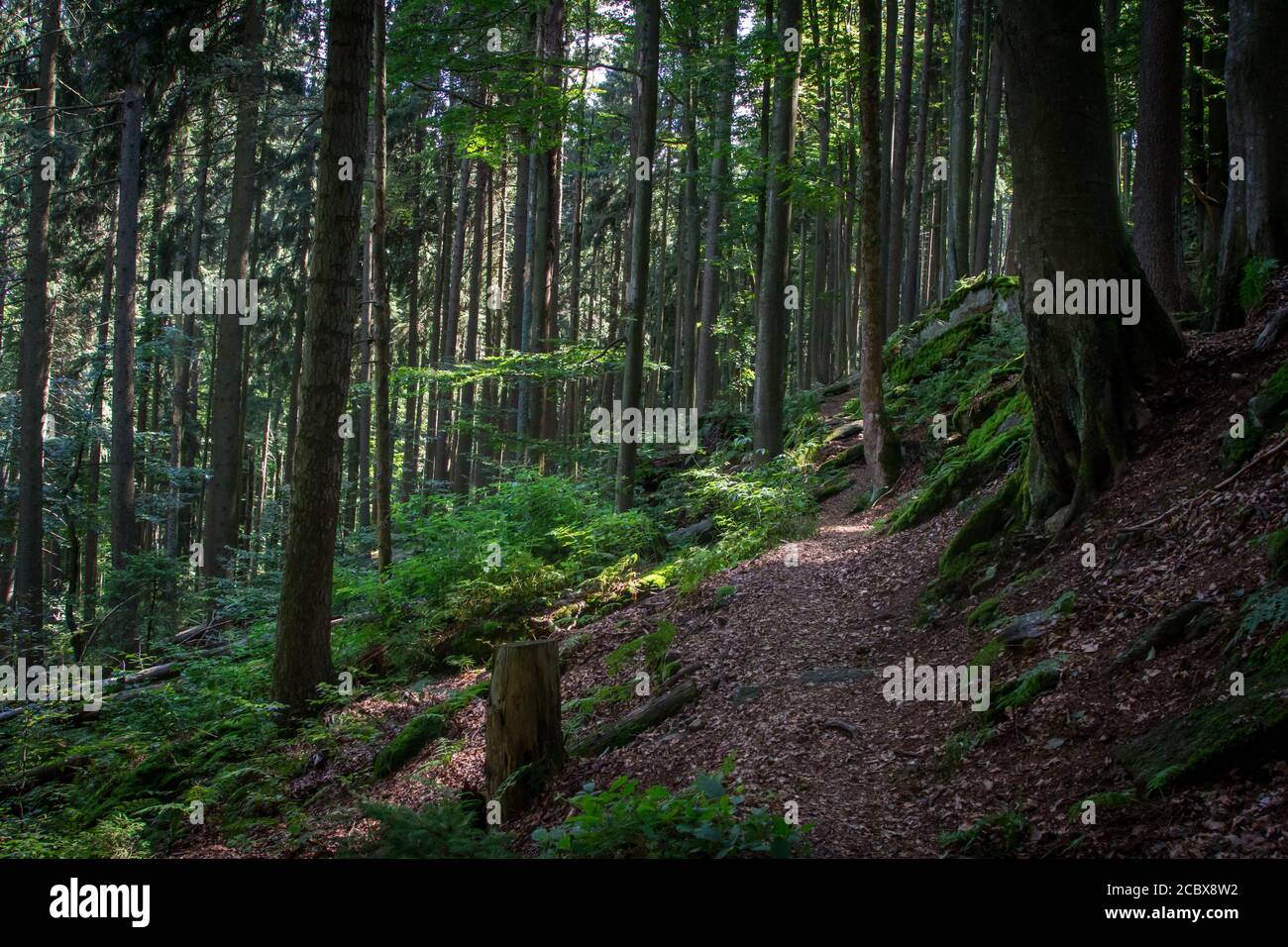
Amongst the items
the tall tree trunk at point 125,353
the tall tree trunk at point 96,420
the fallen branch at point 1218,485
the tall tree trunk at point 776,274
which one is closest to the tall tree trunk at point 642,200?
the tall tree trunk at point 776,274

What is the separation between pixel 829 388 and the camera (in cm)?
2267

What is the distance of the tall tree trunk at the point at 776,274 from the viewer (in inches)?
551

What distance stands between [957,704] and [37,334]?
18233 millimetres

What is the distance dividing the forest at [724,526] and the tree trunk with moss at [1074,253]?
0.03 meters

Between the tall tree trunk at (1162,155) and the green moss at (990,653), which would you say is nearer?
the green moss at (990,653)

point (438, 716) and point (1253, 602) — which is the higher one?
point (1253, 602)

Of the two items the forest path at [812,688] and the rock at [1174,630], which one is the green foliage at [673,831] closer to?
the forest path at [812,688]

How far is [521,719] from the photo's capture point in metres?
6.12

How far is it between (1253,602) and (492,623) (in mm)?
8661
